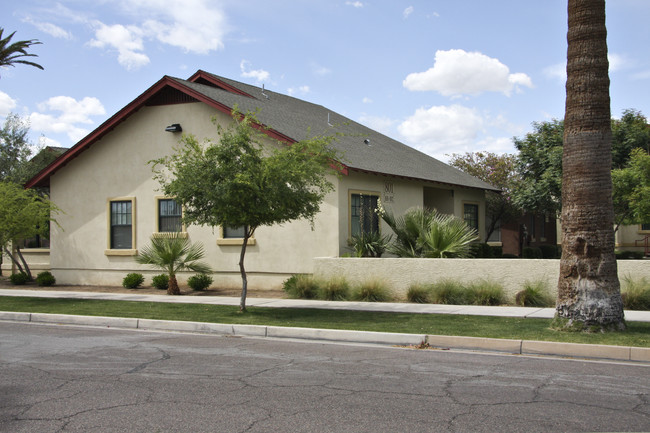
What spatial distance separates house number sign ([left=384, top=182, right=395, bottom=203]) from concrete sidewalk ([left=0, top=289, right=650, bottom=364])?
18.6 feet

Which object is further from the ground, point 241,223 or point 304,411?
point 241,223

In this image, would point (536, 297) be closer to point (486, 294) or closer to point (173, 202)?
point (486, 294)

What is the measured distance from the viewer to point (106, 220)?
22.9 metres

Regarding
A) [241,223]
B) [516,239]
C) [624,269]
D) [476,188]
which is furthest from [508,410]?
[516,239]

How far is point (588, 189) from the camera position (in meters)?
10.7

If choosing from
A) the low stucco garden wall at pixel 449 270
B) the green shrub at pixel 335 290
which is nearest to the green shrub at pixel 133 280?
the low stucco garden wall at pixel 449 270

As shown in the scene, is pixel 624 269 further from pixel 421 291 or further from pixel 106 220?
pixel 106 220

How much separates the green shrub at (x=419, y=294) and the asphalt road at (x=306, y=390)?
6.01 m

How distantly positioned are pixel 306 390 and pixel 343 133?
51.0 ft

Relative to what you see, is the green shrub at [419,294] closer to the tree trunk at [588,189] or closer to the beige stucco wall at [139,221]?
the beige stucco wall at [139,221]

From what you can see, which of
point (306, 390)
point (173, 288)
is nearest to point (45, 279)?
point (173, 288)

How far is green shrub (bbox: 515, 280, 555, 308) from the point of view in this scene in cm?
1497

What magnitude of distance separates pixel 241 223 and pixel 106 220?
1089 centimetres

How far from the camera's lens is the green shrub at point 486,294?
15367mm
